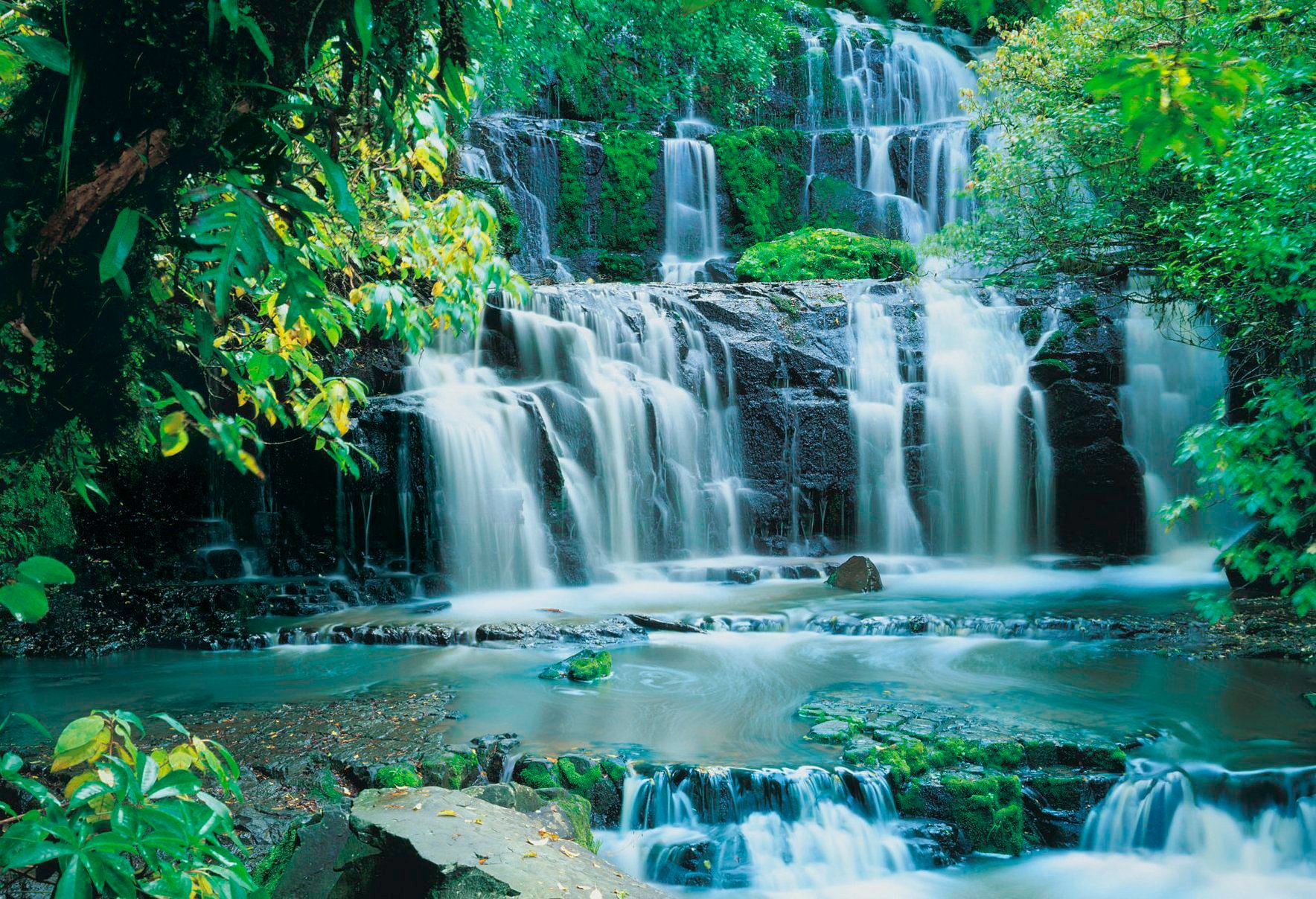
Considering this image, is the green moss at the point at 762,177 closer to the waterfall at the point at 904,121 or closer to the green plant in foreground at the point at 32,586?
the waterfall at the point at 904,121

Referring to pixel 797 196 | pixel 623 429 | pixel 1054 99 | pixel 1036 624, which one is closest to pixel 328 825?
pixel 1036 624

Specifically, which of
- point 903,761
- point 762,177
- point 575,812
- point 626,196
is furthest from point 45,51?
point 762,177

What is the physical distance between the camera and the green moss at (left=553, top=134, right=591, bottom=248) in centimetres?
1916

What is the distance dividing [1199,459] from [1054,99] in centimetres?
813

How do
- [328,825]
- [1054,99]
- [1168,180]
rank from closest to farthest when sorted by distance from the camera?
[328,825] → [1168,180] → [1054,99]

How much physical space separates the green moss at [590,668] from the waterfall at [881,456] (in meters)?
6.14

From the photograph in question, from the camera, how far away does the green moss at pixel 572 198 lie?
19156 mm

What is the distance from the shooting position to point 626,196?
1938 centimetres

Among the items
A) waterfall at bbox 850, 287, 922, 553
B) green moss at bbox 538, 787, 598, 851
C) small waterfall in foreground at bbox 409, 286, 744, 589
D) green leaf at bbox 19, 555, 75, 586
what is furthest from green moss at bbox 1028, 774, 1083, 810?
waterfall at bbox 850, 287, 922, 553

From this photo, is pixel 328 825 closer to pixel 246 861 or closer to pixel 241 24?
pixel 246 861

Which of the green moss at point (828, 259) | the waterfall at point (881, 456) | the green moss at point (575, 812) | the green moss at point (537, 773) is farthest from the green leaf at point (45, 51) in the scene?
the green moss at point (828, 259)

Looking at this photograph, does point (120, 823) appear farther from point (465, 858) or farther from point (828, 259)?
point (828, 259)

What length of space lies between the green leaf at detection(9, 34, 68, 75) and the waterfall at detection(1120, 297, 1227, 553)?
12825mm

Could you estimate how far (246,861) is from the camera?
3.72 metres
